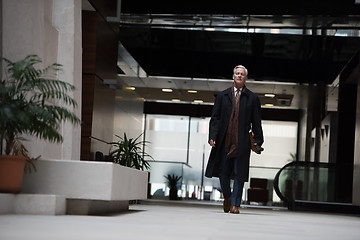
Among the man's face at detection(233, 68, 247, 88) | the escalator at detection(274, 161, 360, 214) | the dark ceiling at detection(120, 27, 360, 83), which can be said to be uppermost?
the dark ceiling at detection(120, 27, 360, 83)

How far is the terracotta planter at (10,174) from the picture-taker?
13.1 feet

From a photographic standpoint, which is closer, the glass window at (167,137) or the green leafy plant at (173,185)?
the green leafy plant at (173,185)

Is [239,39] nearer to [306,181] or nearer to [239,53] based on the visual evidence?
[239,53]

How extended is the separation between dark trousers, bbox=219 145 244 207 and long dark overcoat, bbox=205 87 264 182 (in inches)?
2.6

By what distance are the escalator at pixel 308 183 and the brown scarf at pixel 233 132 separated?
5.96 meters

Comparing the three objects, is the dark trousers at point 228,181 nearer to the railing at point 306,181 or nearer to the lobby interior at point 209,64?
the lobby interior at point 209,64

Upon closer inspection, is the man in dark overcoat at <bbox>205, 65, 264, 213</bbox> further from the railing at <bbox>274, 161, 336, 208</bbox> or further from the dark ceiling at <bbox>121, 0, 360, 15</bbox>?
the railing at <bbox>274, 161, 336, 208</bbox>

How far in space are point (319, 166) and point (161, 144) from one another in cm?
893

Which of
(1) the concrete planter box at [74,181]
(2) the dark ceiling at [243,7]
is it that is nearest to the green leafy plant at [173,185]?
(2) the dark ceiling at [243,7]

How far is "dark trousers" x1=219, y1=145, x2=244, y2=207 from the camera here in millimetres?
6270

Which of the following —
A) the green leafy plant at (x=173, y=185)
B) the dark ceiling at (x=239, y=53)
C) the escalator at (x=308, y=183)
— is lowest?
the green leafy plant at (x=173, y=185)

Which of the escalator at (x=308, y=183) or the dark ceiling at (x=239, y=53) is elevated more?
the dark ceiling at (x=239, y=53)

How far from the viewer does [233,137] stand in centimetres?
644

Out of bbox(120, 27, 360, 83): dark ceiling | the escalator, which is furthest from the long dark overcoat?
the escalator
